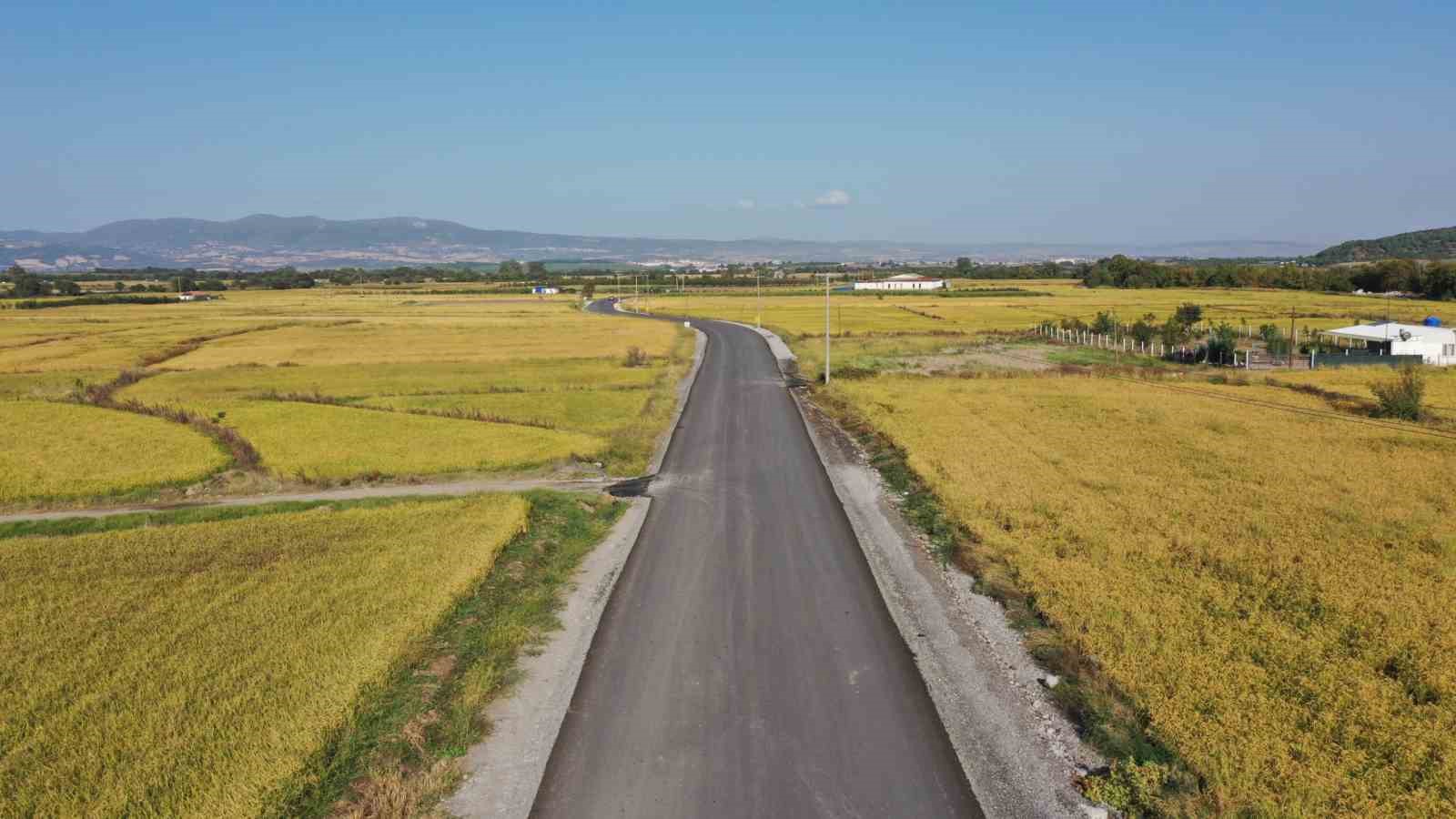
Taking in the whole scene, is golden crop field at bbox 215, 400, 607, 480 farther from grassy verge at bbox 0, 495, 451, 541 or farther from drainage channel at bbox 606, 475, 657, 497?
drainage channel at bbox 606, 475, 657, 497

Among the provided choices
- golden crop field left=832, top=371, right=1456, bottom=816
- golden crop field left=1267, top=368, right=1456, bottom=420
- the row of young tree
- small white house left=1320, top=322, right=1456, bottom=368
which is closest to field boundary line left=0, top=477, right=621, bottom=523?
golden crop field left=832, top=371, right=1456, bottom=816

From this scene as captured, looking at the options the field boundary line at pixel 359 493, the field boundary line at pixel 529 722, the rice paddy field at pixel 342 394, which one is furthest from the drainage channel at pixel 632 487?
the field boundary line at pixel 529 722

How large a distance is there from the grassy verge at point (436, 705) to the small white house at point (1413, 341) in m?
59.9

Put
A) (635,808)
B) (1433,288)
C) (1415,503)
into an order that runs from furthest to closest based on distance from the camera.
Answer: (1433,288) < (1415,503) < (635,808)

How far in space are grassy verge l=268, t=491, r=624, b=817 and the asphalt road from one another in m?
1.32

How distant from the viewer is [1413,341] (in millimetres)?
54812

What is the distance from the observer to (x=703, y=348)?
217ft

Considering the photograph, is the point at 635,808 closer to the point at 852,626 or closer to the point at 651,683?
the point at 651,683

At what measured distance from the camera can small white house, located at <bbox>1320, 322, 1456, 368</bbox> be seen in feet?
178

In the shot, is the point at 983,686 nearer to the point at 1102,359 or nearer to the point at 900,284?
the point at 1102,359

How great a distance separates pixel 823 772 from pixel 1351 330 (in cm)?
6804

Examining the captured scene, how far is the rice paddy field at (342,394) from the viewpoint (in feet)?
92.4

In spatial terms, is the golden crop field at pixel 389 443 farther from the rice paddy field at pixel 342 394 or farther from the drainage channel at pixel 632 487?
the drainage channel at pixel 632 487

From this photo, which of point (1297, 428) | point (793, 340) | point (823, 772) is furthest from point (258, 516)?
point (793, 340)
